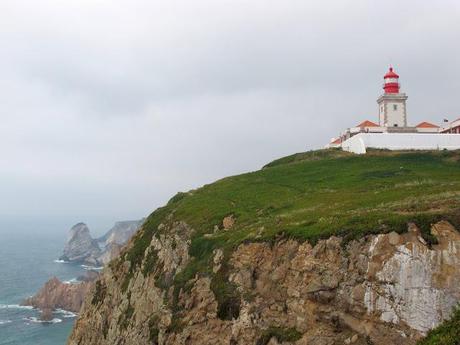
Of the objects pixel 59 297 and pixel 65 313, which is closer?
pixel 65 313

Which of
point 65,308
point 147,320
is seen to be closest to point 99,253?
point 65,308

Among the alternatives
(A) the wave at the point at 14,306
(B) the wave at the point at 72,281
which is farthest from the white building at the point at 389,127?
(B) the wave at the point at 72,281

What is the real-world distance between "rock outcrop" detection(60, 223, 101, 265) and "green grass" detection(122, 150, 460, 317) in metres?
136

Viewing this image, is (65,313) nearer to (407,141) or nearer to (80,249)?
(407,141)

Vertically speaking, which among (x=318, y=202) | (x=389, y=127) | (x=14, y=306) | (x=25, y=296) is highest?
(x=389, y=127)

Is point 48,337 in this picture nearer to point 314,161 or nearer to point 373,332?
point 314,161

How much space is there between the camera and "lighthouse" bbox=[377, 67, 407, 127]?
6297 centimetres

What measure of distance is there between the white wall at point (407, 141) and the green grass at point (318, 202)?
2.16 meters

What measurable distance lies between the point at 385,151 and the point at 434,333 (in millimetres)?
42185

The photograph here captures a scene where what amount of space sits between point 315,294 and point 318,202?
12.3 m

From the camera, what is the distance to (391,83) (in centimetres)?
6375

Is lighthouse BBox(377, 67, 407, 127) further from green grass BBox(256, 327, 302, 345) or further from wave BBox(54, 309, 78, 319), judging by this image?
wave BBox(54, 309, 78, 319)

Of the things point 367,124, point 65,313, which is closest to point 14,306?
→ point 65,313

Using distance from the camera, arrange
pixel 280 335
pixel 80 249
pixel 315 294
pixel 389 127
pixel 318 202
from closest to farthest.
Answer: pixel 280 335 → pixel 315 294 → pixel 318 202 → pixel 389 127 → pixel 80 249
